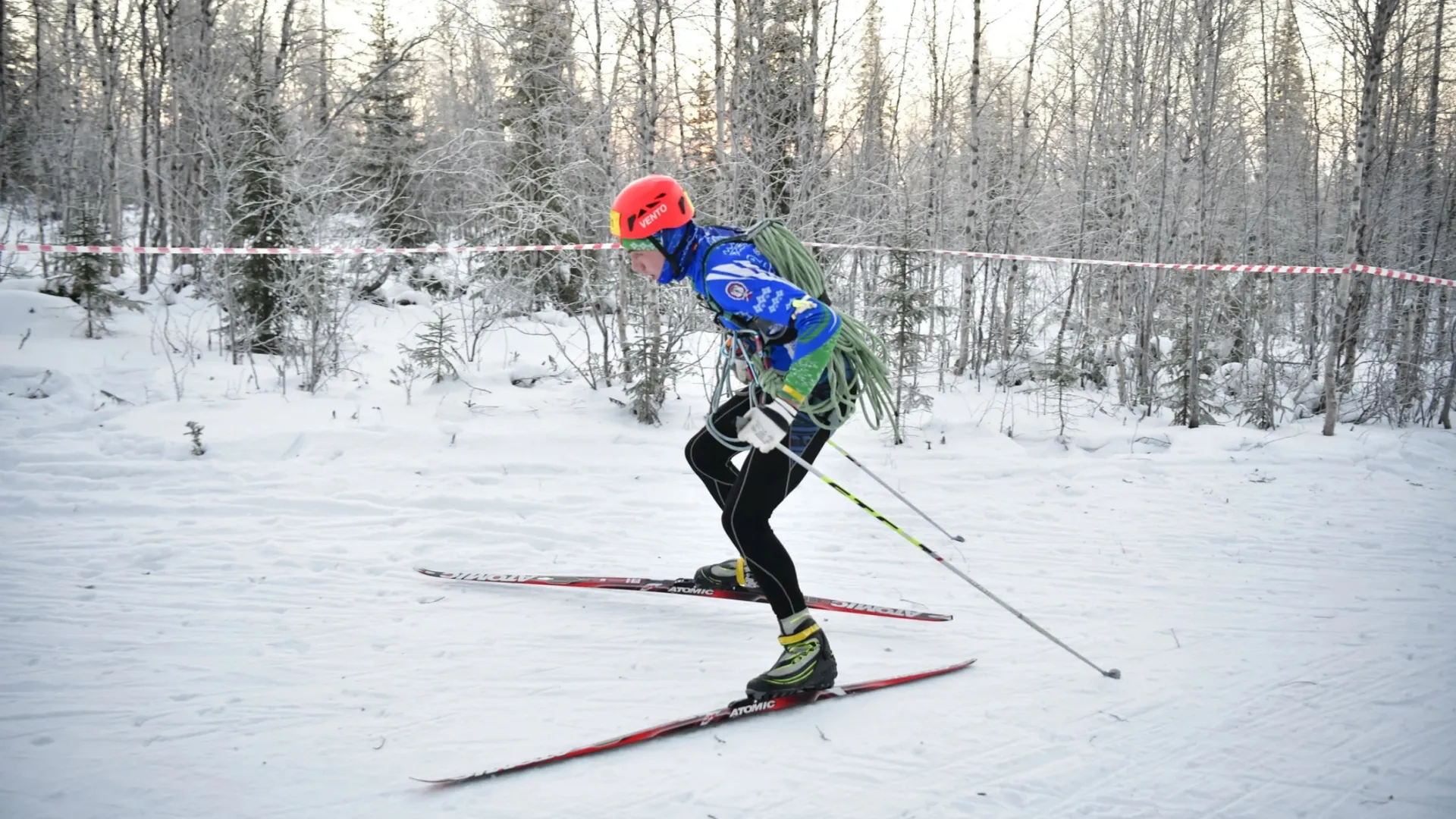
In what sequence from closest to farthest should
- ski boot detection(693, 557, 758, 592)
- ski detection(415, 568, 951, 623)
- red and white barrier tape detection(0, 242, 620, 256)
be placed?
ski detection(415, 568, 951, 623) → ski boot detection(693, 557, 758, 592) → red and white barrier tape detection(0, 242, 620, 256)

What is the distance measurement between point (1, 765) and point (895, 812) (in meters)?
3.03

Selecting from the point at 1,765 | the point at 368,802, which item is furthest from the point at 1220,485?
the point at 1,765

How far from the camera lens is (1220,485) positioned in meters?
6.92

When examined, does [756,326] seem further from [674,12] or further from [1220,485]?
[674,12]

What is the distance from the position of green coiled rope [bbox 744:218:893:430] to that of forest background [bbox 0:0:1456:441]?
0.63 ft

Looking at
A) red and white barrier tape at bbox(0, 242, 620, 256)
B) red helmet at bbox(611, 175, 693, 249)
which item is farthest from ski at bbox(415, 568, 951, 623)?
red and white barrier tape at bbox(0, 242, 620, 256)

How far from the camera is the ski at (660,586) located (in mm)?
4094

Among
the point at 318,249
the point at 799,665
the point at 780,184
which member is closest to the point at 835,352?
the point at 799,665

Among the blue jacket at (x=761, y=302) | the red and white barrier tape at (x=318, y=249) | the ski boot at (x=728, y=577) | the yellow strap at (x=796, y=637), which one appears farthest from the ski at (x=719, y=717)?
the red and white barrier tape at (x=318, y=249)

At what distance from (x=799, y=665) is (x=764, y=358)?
131 cm

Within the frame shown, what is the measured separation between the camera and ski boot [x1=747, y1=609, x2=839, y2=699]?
3.22 metres

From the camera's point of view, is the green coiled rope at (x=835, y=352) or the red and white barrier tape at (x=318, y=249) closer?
the green coiled rope at (x=835, y=352)

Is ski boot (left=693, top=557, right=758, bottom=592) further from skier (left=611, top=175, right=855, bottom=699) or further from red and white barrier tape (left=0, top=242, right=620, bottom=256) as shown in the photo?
red and white barrier tape (left=0, top=242, right=620, bottom=256)

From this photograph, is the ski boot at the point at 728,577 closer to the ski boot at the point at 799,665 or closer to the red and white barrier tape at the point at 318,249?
the ski boot at the point at 799,665
